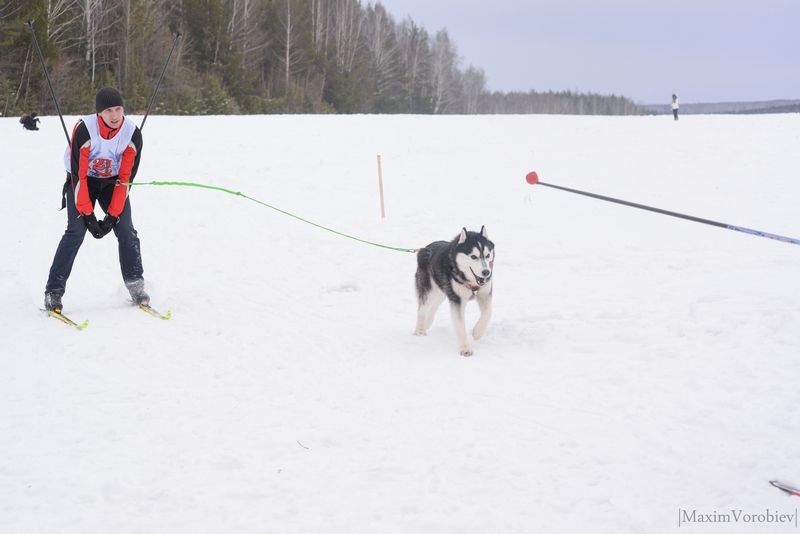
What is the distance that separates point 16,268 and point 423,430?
259 inches

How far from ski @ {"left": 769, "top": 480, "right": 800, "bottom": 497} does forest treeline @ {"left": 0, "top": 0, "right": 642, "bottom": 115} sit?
28.1 metres

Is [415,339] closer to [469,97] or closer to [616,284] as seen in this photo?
[616,284]

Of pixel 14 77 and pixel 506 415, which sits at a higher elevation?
pixel 14 77

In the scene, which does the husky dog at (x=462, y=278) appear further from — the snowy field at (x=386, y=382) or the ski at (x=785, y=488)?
the ski at (x=785, y=488)

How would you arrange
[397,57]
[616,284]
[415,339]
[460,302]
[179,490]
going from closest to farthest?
[179,490], [460,302], [415,339], [616,284], [397,57]

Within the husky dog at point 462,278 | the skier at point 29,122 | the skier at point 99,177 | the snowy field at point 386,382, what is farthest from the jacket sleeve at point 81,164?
the skier at point 29,122

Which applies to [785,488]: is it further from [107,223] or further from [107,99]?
[107,99]

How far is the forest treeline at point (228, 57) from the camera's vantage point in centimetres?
2862

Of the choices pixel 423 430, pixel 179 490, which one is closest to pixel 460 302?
pixel 423 430

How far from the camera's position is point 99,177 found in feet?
19.6

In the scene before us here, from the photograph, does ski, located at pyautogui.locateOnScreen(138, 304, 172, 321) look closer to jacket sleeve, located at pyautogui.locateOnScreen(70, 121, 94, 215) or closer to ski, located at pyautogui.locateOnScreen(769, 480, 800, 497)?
jacket sleeve, located at pyautogui.locateOnScreen(70, 121, 94, 215)

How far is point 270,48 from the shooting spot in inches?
1891

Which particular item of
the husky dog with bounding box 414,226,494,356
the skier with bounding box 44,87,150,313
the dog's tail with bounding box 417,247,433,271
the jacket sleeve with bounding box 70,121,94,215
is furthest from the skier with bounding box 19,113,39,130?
the husky dog with bounding box 414,226,494,356

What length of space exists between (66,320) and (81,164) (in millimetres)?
1404
